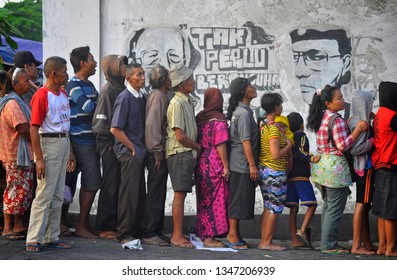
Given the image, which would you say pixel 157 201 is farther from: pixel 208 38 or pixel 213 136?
pixel 208 38

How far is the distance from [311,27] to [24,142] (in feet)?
13.8

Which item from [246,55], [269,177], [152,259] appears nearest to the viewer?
[152,259]

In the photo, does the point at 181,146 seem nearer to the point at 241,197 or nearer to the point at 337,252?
the point at 241,197

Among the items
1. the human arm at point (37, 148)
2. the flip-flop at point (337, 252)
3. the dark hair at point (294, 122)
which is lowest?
the flip-flop at point (337, 252)

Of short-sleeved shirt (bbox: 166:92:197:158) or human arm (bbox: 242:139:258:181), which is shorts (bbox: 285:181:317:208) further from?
short-sleeved shirt (bbox: 166:92:197:158)

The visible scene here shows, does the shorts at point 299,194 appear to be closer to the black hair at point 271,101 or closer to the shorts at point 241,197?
the shorts at point 241,197

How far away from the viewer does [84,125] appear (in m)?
8.80

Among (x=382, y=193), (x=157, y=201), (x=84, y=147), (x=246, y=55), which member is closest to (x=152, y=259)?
(x=157, y=201)

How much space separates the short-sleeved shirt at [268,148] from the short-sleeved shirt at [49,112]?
6.45 feet

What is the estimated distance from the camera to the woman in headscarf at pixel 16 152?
27.8 ft

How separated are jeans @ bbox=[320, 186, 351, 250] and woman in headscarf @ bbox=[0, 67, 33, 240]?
9.76 feet

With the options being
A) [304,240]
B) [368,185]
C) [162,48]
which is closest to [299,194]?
[304,240]

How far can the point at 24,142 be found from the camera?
8.51m

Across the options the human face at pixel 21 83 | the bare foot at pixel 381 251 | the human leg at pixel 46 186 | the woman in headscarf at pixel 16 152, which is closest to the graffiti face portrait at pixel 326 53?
the bare foot at pixel 381 251
